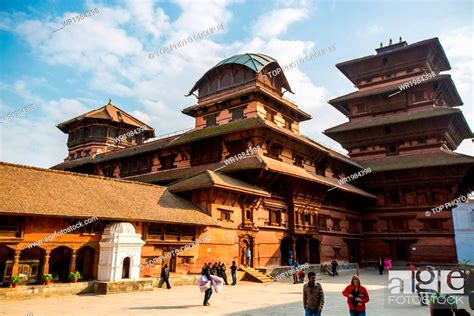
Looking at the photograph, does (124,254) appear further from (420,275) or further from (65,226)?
(420,275)

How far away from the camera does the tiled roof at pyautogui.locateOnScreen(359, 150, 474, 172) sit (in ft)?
99.9

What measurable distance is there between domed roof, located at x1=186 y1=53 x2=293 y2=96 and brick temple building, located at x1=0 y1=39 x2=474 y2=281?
171 mm

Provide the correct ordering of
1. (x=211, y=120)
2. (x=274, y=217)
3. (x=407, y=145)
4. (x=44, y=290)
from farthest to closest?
1. (x=407, y=145)
2. (x=211, y=120)
3. (x=274, y=217)
4. (x=44, y=290)

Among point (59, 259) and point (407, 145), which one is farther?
point (407, 145)

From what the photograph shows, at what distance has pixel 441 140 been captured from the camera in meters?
34.5

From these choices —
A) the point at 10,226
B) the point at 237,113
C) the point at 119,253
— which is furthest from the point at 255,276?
the point at 237,113

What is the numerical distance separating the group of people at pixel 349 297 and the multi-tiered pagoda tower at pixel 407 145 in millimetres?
27357

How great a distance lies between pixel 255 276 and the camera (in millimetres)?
21047

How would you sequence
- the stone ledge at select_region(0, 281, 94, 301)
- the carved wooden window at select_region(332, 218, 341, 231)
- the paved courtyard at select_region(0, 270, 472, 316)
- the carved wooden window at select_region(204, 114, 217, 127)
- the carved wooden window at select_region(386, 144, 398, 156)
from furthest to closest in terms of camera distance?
1. the carved wooden window at select_region(386, 144, 398, 156)
2. the carved wooden window at select_region(332, 218, 341, 231)
3. the carved wooden window at select_region(204, 114, 217, 127)
4. the stone ledge at select_region(0, 281, 94, 301)
5. the paved courtyard at select_region(0, 270, 472, 316)

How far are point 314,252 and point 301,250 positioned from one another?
1.59 m

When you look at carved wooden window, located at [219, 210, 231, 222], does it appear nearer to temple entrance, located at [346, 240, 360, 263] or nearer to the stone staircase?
the stone staircase

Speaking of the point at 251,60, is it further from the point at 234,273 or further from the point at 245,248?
the point at 234,273

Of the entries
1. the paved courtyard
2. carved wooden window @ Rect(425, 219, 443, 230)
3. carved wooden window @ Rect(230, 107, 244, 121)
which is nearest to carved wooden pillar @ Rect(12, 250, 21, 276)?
the paved courtyard

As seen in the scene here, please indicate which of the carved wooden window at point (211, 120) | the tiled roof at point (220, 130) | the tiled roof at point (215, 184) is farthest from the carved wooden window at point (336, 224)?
the carved wooden window at point (211, 120)
